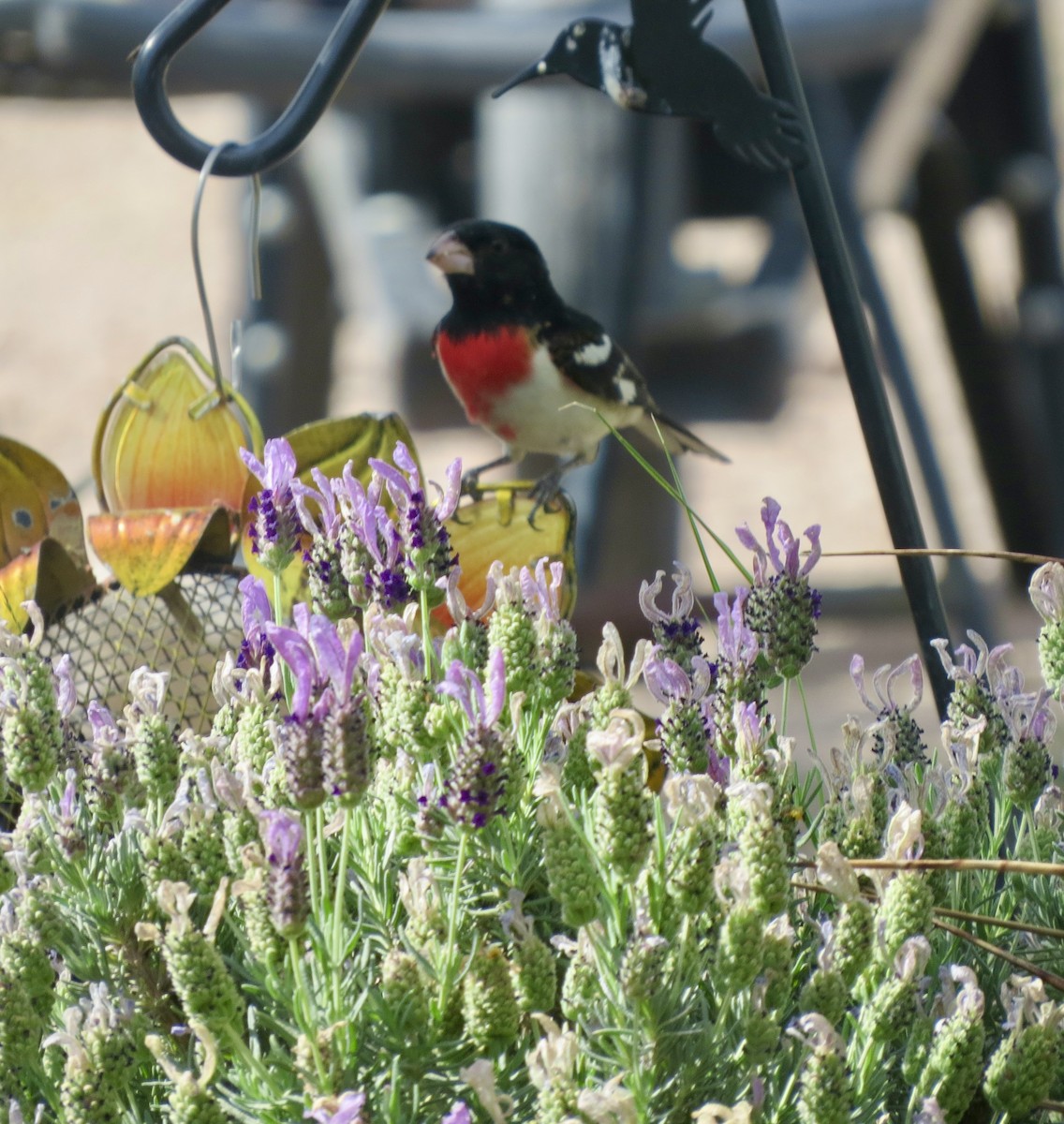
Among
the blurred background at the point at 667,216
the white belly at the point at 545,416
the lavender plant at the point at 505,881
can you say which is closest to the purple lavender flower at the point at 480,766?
the lavender plant at the point at 505,881

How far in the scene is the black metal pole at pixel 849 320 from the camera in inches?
35.7

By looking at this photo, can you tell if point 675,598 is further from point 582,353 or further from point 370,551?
point 582,353

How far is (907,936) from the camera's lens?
22.0 inches

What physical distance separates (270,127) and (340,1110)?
1.98ft

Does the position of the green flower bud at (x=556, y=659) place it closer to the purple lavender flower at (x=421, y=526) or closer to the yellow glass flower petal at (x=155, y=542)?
the purple lavender flower at (x=421, y=526)

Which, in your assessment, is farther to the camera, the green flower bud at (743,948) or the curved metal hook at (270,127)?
the curved metal hook at (270,127)

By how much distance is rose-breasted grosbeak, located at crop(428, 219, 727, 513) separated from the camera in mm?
1109

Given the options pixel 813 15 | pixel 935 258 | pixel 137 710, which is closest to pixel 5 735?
pixel 137 710

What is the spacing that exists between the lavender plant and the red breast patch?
0.42 metres

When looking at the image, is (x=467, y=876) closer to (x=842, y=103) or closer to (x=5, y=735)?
(x=5, y=735)

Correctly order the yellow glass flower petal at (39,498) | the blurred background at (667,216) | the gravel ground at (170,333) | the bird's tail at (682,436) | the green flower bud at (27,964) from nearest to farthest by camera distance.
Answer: the green flower bud at (27,964) < the yellow glass flower petal at (39,498) < the bird's tail at (682,436) < the blurred background at (667,216) < the gravel ground at (170,333)

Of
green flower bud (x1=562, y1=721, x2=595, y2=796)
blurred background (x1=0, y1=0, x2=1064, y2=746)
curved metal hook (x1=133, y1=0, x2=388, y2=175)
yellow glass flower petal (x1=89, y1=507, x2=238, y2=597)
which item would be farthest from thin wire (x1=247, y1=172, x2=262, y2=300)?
blurred background (x1=0, y1=0, x2=1064, y2=746)

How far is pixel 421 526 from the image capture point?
0.67 m

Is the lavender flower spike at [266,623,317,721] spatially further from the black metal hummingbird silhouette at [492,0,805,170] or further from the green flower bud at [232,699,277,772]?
the black metal hummingbird silhouette at [492,0,805,170]
